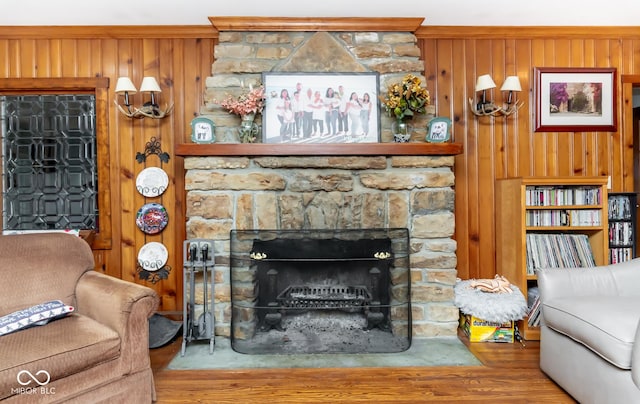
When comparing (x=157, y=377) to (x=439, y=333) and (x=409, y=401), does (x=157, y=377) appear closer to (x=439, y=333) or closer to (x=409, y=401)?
(x=409, y=401)

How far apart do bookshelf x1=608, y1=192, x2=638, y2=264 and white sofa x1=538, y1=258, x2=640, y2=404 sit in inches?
36.4

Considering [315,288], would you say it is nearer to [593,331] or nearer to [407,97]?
[407,97]

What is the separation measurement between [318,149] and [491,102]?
4.99 ft

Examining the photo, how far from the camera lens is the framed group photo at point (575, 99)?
3.26m

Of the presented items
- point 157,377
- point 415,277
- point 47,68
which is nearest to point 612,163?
point 415,277

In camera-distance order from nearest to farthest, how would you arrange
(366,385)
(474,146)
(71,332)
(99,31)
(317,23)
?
(71,332)
(366,385)
(317,23)
(99,31)
(474,146)

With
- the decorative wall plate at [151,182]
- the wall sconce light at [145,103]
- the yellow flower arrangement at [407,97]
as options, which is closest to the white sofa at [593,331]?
the yellow flower arrangement at [407,97]

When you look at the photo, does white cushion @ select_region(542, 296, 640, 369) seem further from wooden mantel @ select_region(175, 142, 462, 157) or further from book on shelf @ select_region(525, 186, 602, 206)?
wooden mantel @ select_region(175, 142, 462, 157)

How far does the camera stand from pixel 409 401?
6.59 feet

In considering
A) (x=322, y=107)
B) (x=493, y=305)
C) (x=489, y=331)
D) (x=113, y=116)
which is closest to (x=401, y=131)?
(x=322, y=107)

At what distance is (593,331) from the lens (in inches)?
70.3

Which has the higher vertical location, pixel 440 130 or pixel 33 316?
pixel 440 130

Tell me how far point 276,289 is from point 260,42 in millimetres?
1803

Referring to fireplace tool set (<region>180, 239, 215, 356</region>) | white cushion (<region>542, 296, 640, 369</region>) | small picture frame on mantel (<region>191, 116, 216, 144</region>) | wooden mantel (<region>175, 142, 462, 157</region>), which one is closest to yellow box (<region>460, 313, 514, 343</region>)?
white cushion (<region>542, 296, 640, 369</region>)
